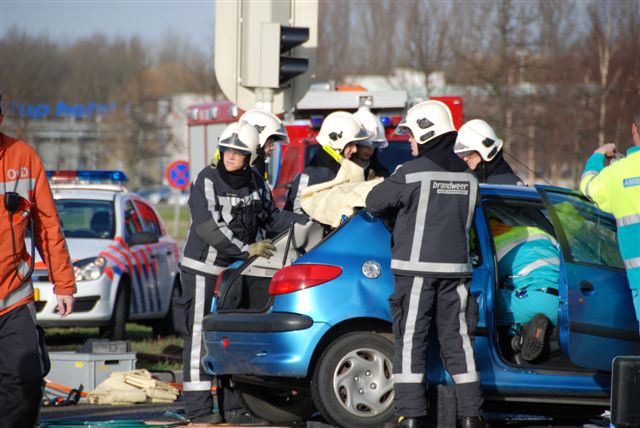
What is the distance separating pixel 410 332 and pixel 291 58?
5.10 meters

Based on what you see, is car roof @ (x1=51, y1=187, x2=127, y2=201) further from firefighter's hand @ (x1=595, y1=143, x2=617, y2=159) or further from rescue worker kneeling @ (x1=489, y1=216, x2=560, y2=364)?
firefighter's hand @ (x1=595, y1=143, x2=617, y2=159)

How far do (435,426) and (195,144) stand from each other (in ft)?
43.5

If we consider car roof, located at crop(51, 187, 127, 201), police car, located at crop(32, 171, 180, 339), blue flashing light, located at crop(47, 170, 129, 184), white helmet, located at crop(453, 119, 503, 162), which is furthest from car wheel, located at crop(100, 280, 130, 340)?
white helmet, located at crop(453, 119, 503, 162)

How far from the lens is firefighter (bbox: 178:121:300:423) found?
7695 millimetres

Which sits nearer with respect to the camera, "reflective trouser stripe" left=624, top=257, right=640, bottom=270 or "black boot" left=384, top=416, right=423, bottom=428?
"reflective trouser stripe" left=624, top=257, right=640, bottom=270

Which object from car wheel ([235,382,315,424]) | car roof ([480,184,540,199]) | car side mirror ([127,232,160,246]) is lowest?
car wheel ([235,382,315,424])

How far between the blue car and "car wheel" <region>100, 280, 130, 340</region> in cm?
565

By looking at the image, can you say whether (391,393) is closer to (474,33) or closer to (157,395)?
(157,395)

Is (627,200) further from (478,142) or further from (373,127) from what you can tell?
(373,127)

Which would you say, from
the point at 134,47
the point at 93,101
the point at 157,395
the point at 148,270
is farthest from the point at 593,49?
the point at 134,47

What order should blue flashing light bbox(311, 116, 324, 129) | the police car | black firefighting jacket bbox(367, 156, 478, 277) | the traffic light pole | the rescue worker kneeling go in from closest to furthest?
black firefighting jacket bbox(367, 156, 478, 277) < the rescue worker kneeling < the traffic light pole < the police car < blue flashing light bbox(311, 116, 324, 129)

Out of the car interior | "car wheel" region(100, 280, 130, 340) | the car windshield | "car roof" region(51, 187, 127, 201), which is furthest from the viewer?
"car roof" region(51, 187, 127, 201)

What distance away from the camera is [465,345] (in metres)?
6.47

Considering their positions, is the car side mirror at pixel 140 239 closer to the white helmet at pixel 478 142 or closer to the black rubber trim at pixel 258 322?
the white helmet at pixel 478 142
